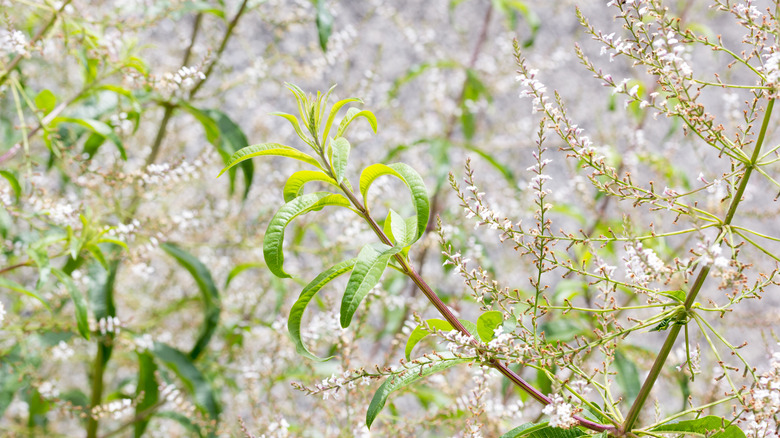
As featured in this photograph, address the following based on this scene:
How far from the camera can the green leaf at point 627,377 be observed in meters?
1.04

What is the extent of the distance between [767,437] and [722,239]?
0.15m

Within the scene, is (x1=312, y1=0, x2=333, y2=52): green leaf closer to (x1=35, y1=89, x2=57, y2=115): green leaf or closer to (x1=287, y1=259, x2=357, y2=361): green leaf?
(x1=35, y1=89, x2=57, y2=115): green leaf

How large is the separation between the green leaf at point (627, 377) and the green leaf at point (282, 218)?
26.4 inches

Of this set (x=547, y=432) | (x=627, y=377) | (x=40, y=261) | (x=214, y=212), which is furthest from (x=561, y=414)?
(x=214, y=212)

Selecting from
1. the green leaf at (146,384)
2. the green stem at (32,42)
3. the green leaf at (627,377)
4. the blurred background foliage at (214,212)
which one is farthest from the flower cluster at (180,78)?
the green leaf at (627,377)

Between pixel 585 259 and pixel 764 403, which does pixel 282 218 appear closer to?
pixel 585 259

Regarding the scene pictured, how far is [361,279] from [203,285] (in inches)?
24.5

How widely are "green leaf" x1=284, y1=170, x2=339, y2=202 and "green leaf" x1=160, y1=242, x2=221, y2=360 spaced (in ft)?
1.74

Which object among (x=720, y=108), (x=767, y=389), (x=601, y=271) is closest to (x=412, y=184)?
(x=601, y=271)

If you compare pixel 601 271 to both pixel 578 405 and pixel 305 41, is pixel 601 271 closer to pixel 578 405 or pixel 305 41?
pixel 578 405

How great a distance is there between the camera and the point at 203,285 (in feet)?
3.44

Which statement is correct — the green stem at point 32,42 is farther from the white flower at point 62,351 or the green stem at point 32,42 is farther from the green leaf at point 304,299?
the green leaf at point 304,299

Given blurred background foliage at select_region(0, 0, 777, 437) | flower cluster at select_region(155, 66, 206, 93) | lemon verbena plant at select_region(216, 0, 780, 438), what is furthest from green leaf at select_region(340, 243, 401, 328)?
flower cluster at select_region(155, 66, 206, 93)

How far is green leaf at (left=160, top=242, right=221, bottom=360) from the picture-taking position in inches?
40.8
